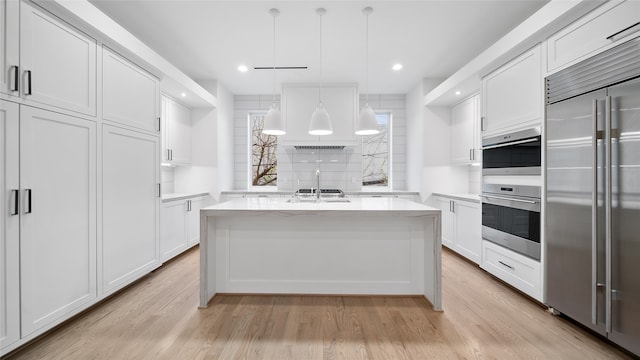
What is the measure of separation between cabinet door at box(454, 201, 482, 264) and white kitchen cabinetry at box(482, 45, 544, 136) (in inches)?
37.1

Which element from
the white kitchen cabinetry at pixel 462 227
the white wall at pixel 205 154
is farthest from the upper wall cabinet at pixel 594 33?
the white wall at pixel 205 154

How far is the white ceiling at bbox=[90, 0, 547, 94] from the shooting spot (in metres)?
2.63

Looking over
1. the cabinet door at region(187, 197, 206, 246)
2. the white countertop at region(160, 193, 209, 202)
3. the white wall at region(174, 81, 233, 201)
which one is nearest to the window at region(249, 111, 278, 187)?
the white wall at region(174, 81, 233, 201)

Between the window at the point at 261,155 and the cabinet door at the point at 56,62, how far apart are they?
3.28m

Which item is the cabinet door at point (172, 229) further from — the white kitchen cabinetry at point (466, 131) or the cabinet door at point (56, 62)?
the white kitchen cabinetry at point (466, 131)

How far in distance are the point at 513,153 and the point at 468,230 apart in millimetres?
1257

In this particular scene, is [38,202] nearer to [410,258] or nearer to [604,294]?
[410,258]

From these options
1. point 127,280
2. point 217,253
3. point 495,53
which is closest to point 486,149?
point 495,53

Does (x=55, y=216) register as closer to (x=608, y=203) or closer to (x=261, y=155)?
(x=608, y=203)

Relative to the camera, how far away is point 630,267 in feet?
5.37

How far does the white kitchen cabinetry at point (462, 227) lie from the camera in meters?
3.33

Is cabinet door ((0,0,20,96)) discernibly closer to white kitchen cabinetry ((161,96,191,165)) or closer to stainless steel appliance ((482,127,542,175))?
white kitchen cabinetry ((161,96,191,165))

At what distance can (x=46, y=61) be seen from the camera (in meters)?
1.84

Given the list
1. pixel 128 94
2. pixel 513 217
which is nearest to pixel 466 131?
pixel 513 217
